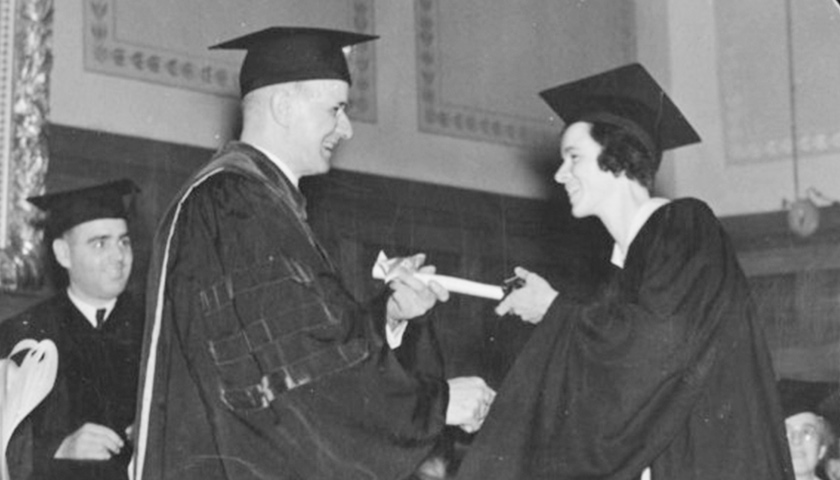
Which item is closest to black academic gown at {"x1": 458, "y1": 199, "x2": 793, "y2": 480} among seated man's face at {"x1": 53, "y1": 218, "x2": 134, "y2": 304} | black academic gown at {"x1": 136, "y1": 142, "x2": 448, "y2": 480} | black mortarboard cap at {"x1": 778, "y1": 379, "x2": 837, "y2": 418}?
black academic gown at {"x1": 136, "y1": 142, "x2": 448, "y2": 480}

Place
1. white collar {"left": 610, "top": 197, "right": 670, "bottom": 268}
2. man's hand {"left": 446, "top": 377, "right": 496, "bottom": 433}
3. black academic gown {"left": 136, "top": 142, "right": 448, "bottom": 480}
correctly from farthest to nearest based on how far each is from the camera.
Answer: white collar {"left": 610, "top": 197, "right": 670, "bottom": 268}
man's hand {"left": 446, "top": 377, "right": 496, "bottom": 433}
black academic gown {"left": 136, "top": 142, "right": 448, "bottom": 480}

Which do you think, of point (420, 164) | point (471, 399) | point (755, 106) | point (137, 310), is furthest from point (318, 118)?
point (755, 106)

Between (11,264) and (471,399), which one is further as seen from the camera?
(11,264)

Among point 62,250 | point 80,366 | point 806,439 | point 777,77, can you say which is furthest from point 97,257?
point 777,77

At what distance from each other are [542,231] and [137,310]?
2490mm

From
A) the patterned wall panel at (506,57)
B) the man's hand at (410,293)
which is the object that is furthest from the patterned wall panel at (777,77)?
the man's hand at (410,293)

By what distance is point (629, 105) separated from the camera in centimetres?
523

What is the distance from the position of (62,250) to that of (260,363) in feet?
6.10

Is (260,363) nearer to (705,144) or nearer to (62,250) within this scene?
(62,250)

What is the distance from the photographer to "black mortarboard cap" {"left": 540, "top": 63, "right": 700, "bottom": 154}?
5.20 meters

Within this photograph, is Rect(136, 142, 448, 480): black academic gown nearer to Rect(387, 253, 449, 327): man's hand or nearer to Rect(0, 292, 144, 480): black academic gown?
Rect(387, 253, 449, 327): man's hand

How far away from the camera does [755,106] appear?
852cm

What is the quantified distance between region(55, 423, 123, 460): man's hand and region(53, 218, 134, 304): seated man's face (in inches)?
22.1

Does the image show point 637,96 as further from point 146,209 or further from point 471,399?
point 146,209
